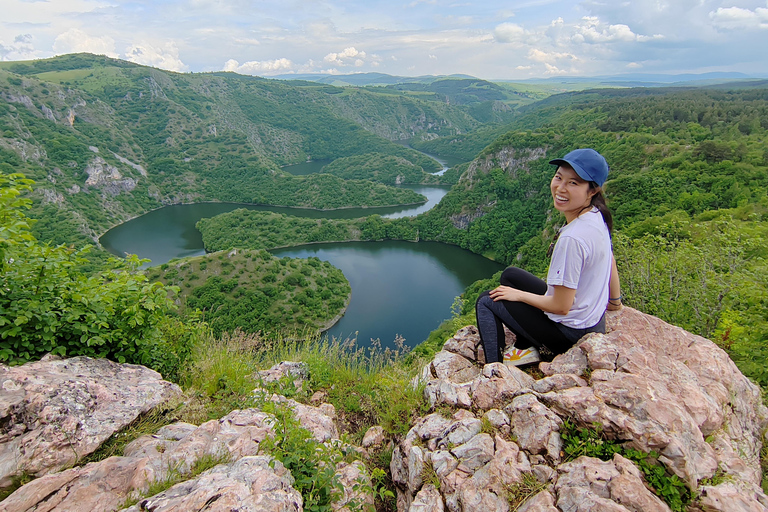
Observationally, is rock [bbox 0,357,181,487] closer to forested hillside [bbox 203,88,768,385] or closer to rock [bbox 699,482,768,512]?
rock [bbox 699,482,768,512]

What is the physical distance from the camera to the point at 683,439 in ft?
8.24

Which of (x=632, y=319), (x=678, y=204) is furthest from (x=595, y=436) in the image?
(x=678, y=204)

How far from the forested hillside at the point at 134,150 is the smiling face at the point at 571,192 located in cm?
6962

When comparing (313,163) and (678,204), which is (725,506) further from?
(313,163)

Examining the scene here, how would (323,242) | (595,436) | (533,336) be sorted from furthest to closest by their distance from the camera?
(323,242) → (533,336) → (595,436)

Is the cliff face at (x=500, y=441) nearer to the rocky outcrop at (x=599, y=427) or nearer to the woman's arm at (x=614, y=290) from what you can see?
the rocky outcrop at (x=599, y=427)

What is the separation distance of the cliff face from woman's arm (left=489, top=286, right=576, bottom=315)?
60 cm

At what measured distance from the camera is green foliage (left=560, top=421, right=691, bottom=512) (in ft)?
7.54

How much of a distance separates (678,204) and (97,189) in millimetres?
113804

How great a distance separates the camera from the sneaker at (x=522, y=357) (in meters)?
Answer: 3.78

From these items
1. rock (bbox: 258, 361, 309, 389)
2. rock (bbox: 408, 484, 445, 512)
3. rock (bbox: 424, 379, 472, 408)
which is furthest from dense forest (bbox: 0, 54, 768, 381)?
rock (bbox: 424, 379, 472, 408)

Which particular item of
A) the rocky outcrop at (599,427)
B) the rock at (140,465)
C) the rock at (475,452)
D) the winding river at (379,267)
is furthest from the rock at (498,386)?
the winding river at (379,267)

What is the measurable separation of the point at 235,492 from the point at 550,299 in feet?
9.55

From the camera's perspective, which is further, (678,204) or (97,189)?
(97,189)
